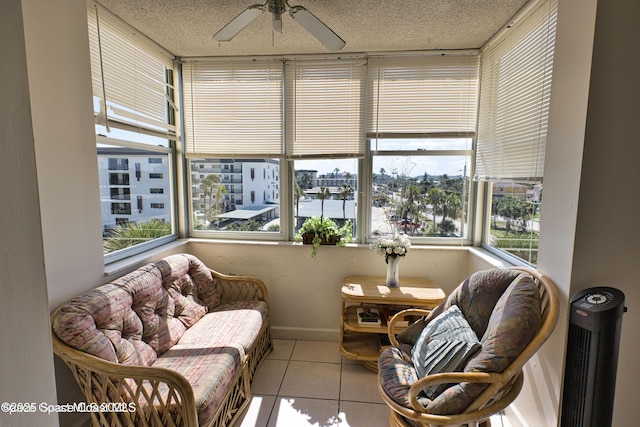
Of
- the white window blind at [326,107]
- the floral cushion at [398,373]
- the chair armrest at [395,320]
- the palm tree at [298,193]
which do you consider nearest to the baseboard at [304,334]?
the chair armrest at [395,320]

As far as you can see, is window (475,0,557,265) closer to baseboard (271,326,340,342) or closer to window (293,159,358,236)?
window (293,159,358,236)

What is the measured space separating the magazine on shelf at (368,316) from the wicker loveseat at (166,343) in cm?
81

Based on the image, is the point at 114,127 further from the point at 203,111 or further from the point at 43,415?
the point at 43,415

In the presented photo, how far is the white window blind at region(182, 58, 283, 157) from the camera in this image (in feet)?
9.77

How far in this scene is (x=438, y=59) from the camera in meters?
2.78

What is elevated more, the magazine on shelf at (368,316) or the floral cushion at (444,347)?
the floral cushion at (444,347)

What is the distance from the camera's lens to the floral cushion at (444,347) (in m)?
1.61

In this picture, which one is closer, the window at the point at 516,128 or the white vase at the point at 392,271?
the window at the point at 516,128

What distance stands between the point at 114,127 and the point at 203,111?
962 millimetres

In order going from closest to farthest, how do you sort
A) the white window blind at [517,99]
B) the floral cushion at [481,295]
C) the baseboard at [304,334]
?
1. the floral cushion at [481,295]
2. the white window blind at [517,99]
3. the baseboard at [304,334]

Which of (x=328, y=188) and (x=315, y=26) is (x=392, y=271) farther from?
(x=315, y=26)

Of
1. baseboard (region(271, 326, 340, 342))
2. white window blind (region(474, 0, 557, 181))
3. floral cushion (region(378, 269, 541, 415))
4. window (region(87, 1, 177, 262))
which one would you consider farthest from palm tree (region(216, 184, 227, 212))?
white window blind (region(474, 0, 557, 181))

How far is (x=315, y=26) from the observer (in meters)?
1.77

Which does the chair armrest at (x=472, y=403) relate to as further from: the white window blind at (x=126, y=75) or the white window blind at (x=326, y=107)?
the white window blind at (x=126, y=75)
